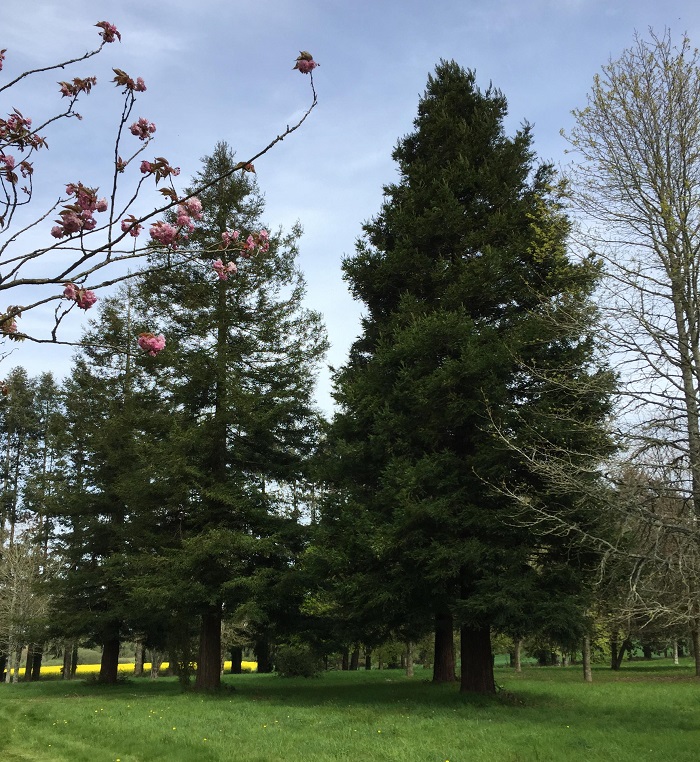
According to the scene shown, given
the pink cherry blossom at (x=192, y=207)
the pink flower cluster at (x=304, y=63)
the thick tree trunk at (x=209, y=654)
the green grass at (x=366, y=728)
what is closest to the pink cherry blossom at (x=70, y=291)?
the pink cherry blossom at (x=192, y=207)

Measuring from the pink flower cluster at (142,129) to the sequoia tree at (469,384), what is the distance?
8.15m

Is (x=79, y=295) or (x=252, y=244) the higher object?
(x=252, y=244)

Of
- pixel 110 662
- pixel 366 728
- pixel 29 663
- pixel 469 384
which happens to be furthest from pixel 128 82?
pixel 29 663

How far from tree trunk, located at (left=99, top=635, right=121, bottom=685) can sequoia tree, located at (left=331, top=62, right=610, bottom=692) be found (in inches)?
528

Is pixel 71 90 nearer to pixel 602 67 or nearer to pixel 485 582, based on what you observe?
pixel 602 67

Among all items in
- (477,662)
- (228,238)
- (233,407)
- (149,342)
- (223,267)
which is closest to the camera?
(149,342)

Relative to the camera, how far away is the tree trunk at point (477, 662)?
14445mm

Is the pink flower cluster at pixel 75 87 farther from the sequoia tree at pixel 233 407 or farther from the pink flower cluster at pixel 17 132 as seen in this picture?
the sequoia tree at pixel 233 407

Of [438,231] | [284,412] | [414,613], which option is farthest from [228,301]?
[414,613]

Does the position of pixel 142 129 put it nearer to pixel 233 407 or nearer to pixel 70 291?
pixel 70 291

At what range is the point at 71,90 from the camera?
4.37 metres

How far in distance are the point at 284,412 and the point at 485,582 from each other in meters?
8.61

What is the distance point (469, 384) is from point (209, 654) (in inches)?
450

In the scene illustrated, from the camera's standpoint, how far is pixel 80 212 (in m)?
4.04
